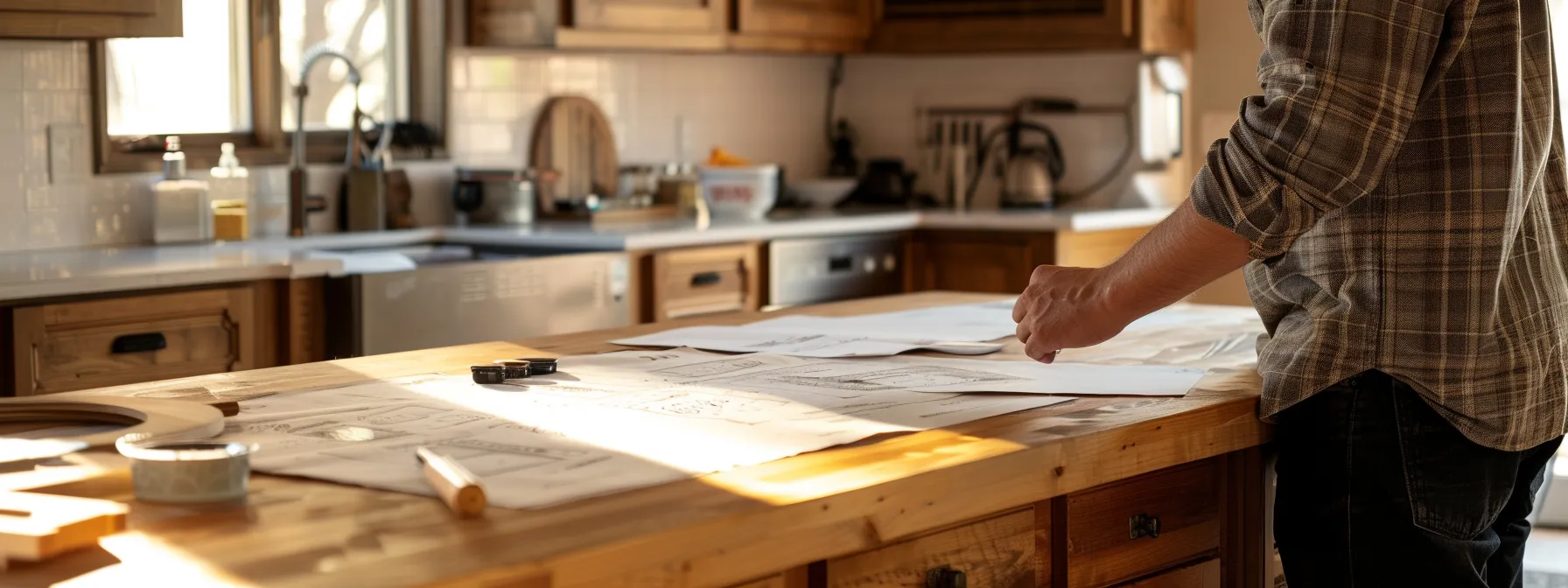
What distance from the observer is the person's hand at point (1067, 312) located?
1.71m

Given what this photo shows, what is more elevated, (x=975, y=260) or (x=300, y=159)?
(x=300, y=159)

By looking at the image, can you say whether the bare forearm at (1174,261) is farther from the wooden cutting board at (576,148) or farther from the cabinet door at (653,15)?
the wooden cutting board at (576,148)

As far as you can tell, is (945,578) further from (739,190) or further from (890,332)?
(739,190)

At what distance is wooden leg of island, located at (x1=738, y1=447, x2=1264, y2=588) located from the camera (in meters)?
1.40

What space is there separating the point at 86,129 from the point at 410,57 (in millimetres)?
1012

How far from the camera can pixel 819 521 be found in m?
1.26

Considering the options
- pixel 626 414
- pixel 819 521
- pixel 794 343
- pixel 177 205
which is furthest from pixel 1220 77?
pixel 819 521

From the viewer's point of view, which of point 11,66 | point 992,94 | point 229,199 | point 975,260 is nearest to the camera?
point 11,66

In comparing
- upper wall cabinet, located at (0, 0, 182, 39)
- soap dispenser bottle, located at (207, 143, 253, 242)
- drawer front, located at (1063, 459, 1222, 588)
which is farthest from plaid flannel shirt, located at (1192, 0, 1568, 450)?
soap dispenser bottle, located at (207, 143, 253, 242)

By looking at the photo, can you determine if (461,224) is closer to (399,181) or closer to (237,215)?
(399,181)

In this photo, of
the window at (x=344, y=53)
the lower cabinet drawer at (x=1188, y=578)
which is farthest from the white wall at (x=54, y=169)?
the lower cabinet drawer at (x=1188, y=578)

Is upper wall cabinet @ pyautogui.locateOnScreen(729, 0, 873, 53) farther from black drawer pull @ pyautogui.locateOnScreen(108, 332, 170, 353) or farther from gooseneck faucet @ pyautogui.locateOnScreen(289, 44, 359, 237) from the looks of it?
black drawer pull @ pyautogui.locateOnScreen(108, 332, 170, 353)

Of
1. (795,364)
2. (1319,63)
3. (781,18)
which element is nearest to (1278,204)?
(1319,63)

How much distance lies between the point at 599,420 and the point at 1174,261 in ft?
1.84
